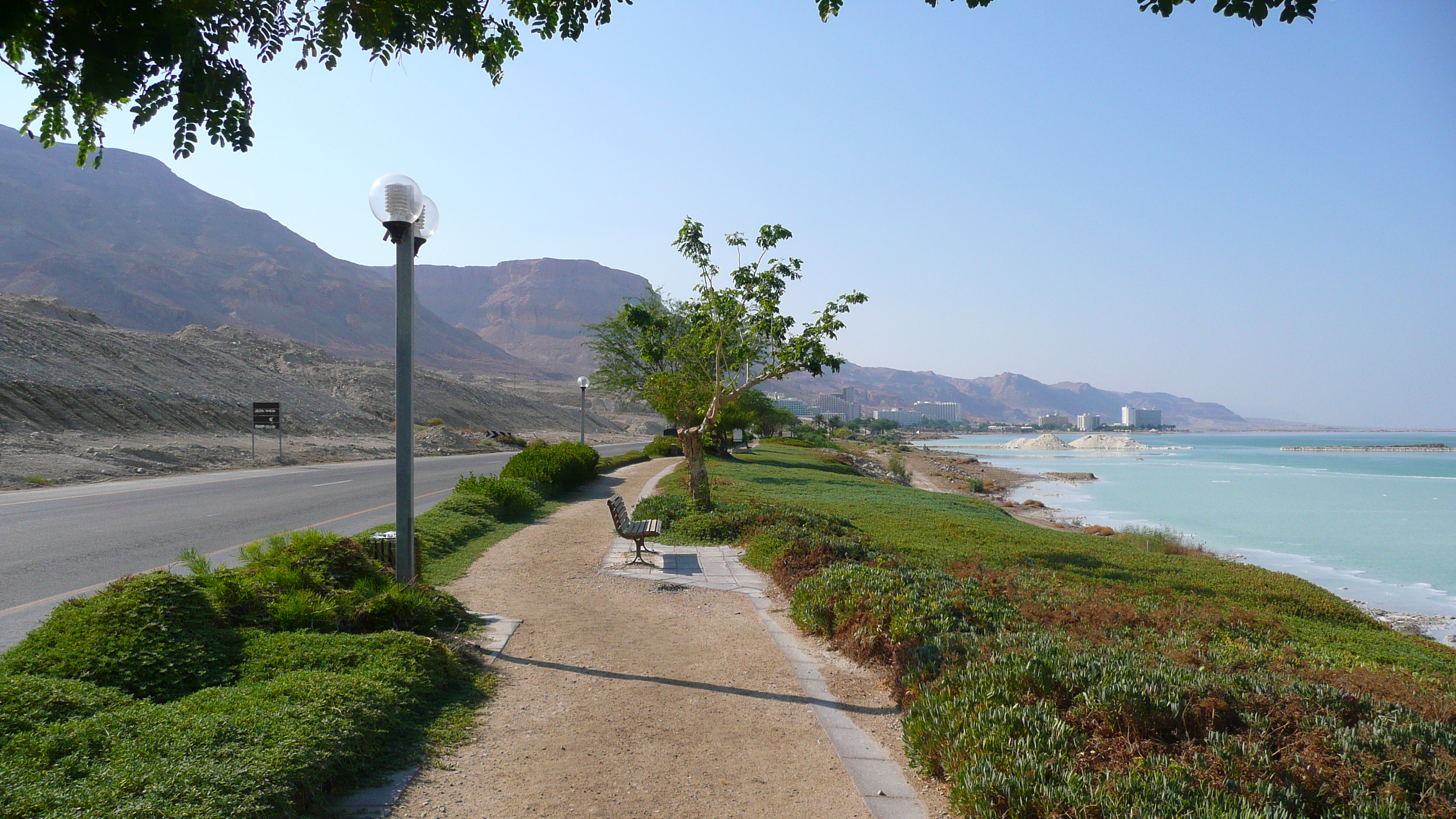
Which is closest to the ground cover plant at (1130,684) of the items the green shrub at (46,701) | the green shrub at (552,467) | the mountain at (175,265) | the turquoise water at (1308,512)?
the green shrub at (46,701)

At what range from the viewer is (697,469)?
14109 mm


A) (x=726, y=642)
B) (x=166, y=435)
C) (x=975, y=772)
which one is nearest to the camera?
(x=975, y=772)

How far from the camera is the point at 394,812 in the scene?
3289 millimetres

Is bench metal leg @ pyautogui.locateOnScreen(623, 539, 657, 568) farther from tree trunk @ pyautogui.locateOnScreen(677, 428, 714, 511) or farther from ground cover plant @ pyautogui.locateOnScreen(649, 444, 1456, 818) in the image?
tree trunk @ pyautogui.locateOnScreen(677, 428, 714, 511)

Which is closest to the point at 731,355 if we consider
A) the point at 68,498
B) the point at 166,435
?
the point at 68,498

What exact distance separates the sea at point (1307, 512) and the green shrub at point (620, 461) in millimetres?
18305

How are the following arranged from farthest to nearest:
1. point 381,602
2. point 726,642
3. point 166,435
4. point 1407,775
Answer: point 166,435 → point 726,642 → point 381,602 → point 1407,775

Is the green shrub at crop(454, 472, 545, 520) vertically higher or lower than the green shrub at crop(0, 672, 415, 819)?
lower

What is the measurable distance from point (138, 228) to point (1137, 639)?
508 ft

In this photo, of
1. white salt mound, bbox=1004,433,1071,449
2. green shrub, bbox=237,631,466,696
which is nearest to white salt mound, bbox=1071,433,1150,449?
white salt mound, bbox=1004,433,1071,449

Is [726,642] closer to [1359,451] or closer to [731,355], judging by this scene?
[731,355]

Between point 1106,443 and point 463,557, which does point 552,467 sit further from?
point 1106,443

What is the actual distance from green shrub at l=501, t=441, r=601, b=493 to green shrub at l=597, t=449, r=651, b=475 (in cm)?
303

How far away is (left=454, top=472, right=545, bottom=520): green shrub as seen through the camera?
13109 mm
